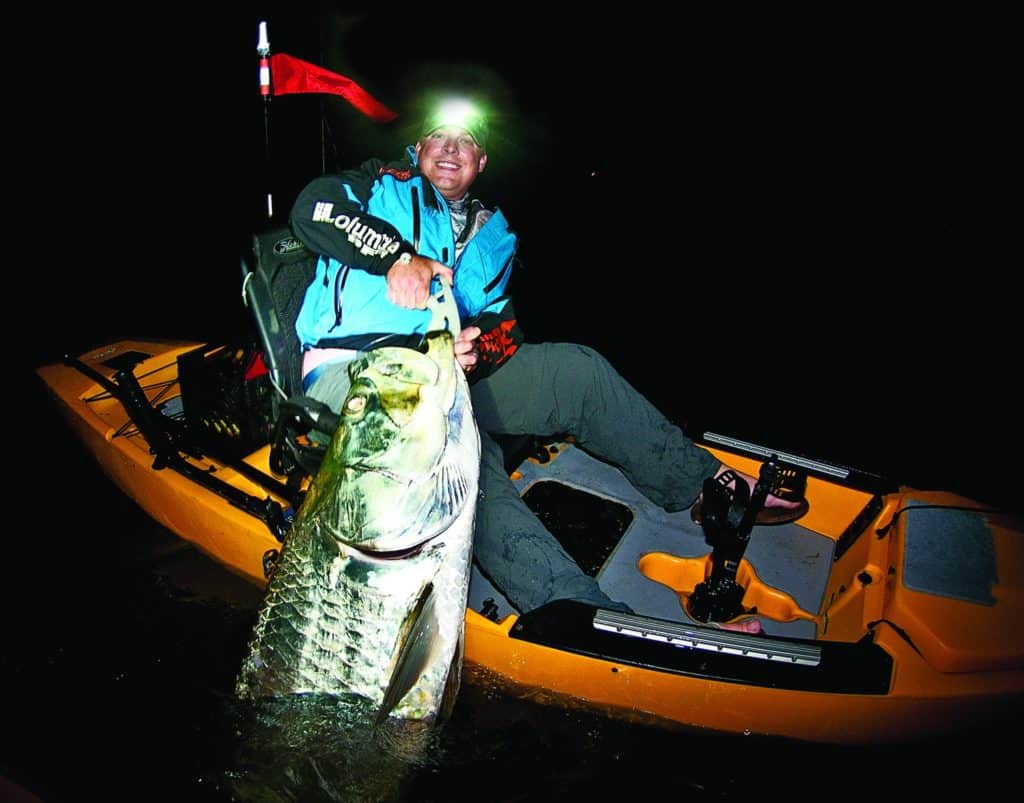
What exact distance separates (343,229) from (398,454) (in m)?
1.18

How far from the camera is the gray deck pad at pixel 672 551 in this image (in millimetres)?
2508

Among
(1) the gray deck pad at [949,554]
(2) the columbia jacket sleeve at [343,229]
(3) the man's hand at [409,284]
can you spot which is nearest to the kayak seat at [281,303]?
(2) the columbia jacket sleeve at [343,229]

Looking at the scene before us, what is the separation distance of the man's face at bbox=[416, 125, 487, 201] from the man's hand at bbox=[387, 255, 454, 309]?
71cm

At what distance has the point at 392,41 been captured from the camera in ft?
49.7

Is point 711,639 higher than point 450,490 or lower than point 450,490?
lower

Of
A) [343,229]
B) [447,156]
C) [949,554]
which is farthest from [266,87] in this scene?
[949,554]

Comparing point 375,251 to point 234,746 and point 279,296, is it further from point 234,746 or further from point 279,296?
point 234,746

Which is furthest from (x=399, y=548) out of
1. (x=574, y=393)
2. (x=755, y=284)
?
(x=755, y=284)

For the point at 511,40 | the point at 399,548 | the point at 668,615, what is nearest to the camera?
the point at 399,548

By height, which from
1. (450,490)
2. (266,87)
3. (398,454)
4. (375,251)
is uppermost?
(266,87)

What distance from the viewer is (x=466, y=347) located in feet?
8.31

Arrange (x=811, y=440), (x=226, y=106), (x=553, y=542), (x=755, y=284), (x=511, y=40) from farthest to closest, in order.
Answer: (x=511, y=40), (x=226, y=106), (x=755, y=284), (x=811, y=440), (x=553, y=542)

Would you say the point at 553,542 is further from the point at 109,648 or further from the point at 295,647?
the point at 109,648

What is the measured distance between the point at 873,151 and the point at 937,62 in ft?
12.7
